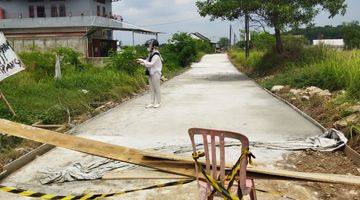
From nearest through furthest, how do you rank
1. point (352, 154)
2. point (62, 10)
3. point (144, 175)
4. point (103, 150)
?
point (103, 150), point (144, 175), point (352, 154), point (62, 10)

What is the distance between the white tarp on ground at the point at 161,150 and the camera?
20.3 ft

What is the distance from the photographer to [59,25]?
4512 cm

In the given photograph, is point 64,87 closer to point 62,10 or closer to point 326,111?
point 326,111

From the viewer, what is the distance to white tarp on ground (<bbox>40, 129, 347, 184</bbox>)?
6.20 metres

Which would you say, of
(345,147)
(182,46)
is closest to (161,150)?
(345,147)

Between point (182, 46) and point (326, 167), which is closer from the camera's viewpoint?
point (326, 167)

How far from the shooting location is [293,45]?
22.5m

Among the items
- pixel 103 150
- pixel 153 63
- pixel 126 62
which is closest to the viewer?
pixel 103 150

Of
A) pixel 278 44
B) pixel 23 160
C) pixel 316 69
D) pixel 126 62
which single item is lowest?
pixel 23 160

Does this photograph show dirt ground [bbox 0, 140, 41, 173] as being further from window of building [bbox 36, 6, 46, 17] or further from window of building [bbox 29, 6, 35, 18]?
window of building [bbox 29, 6, 35, 18]

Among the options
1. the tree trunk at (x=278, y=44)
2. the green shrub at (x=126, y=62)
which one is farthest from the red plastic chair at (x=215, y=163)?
the tree trunk at (x=278, y=44)

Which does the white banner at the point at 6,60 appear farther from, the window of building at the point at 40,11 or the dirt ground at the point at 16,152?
the window of building at the point at 40,11

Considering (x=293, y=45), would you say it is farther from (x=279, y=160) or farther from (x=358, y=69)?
(x=279, y=160)

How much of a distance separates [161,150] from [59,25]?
→ 4012 cm
